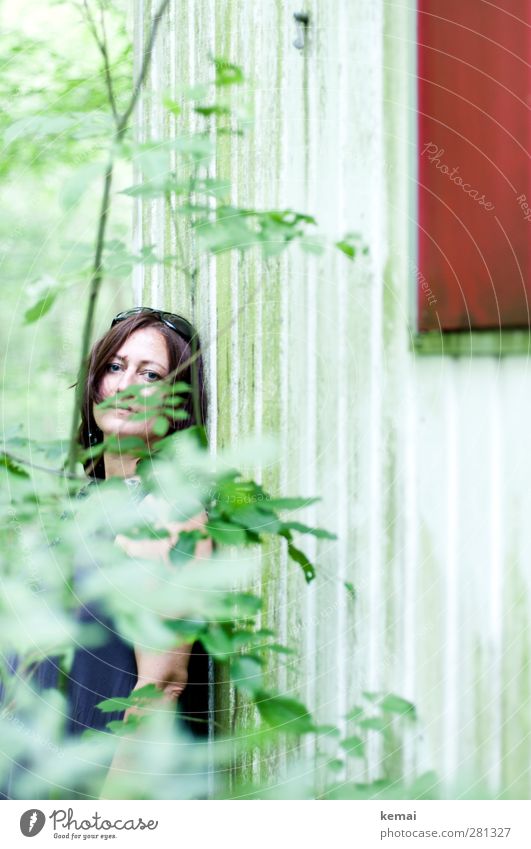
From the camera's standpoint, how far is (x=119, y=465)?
1.38 metres

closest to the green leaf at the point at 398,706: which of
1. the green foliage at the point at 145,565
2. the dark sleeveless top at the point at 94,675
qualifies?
the green foliage at the point at 145,565

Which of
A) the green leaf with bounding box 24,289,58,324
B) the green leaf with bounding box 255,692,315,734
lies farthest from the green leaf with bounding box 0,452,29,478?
the green leaf with bounding box 255,692,315,734

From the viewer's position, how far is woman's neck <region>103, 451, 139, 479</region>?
1.34 m

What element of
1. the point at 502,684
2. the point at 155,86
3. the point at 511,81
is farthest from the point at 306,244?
the point at 155,86

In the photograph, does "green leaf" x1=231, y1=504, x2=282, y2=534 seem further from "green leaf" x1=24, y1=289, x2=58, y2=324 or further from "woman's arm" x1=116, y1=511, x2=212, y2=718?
"green leaf" x1=24, y1=289, x2=58, y2=324

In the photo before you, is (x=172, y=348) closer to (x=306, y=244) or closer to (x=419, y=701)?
(x=306, y=244)

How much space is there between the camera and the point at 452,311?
90cm

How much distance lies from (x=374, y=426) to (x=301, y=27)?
1.78 ft

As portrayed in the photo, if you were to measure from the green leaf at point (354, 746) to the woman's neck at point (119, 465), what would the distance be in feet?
1.70

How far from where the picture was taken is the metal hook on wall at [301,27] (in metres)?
1.11

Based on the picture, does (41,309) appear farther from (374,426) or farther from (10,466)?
(374,426)

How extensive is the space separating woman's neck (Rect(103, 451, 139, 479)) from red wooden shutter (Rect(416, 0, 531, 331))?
587 millimetres

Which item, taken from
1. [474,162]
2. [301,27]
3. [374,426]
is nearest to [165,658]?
[374,426]
